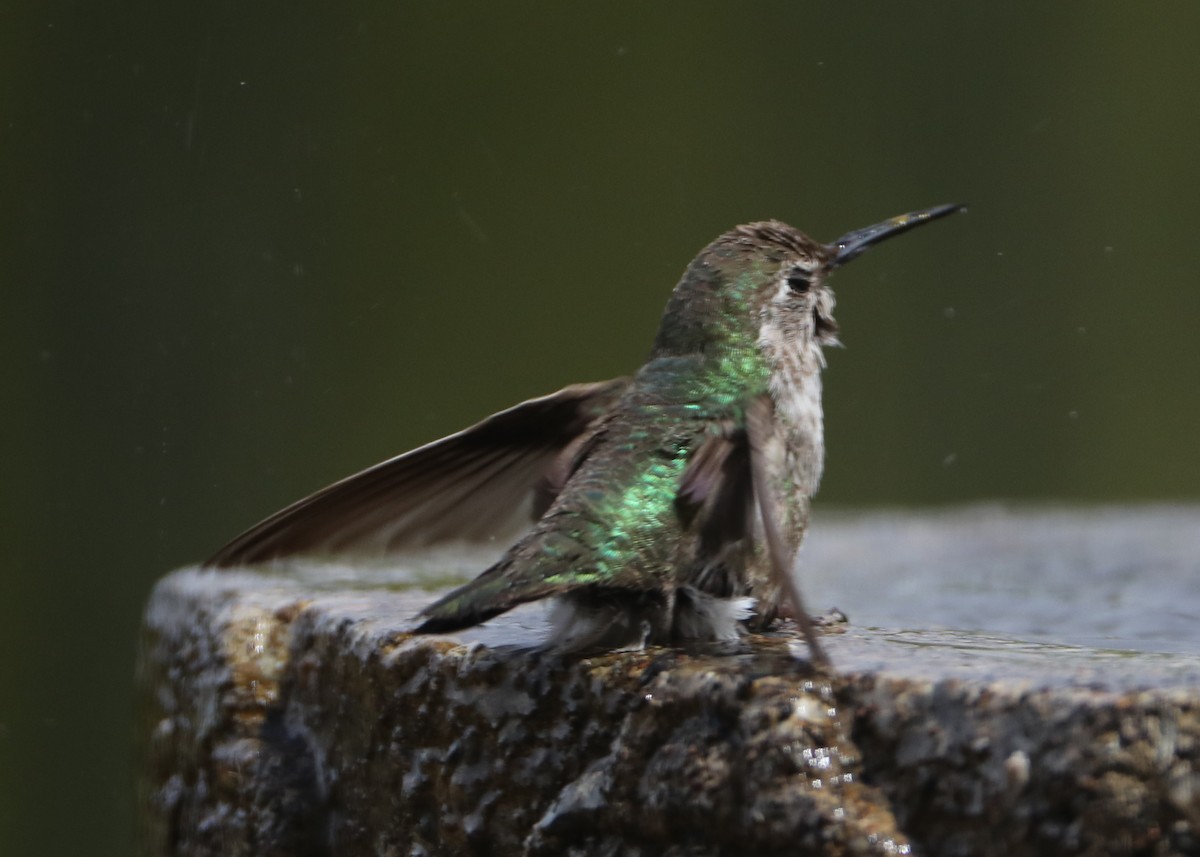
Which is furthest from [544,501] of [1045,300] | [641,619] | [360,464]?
[1045,300]

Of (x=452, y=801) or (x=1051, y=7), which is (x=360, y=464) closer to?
(x=1051, y=7)

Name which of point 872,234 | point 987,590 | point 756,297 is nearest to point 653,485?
point 756,297

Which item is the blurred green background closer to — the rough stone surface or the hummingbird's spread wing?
the rough stone surface

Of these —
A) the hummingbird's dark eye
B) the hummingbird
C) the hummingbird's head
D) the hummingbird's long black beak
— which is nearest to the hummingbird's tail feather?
the hummingbird

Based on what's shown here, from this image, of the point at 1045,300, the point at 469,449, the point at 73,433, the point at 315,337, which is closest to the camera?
the point at 469,449

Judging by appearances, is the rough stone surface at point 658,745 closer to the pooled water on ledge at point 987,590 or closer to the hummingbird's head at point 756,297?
the pooled water on ledge at point 987,590

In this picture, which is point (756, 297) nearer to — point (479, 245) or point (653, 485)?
point (653, 485)
